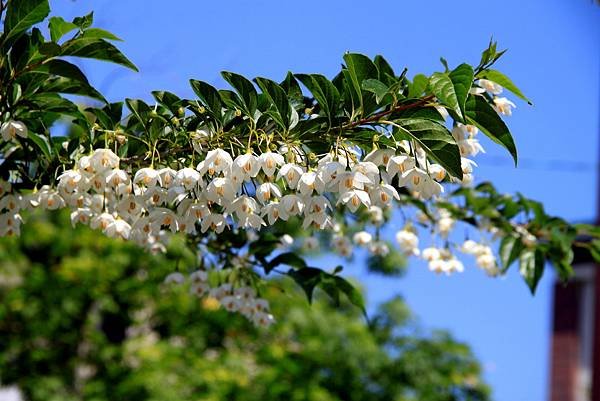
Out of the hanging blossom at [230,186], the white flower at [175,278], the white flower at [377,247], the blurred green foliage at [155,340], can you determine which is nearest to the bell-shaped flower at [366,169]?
the hanging blossom at [230,186]

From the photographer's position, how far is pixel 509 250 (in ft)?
9.89

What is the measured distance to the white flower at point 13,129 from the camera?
1989 mm

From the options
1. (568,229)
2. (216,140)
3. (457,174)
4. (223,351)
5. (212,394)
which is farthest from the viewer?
(223,351)

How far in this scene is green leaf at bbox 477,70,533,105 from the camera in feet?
5.75

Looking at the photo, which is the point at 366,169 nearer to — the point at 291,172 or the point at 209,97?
the point at 291,172

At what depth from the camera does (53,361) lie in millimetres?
6887

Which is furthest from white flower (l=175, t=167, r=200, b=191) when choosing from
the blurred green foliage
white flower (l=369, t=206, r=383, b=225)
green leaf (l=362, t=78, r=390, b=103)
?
the blurred green foliage

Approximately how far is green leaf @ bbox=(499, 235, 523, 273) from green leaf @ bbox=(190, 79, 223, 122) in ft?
4.61

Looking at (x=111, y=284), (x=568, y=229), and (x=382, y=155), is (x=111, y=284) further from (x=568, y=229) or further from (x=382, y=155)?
(x=382, y=155)

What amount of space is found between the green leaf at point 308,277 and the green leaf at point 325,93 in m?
0.94

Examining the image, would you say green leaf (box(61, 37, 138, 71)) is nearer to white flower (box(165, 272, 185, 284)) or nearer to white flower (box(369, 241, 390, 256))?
white flower (box(165, 272, 185, 284))

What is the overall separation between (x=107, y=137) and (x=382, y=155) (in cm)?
60

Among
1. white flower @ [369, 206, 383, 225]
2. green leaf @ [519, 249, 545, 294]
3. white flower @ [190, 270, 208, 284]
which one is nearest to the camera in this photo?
white flower @ [190, 270, 208, 284]

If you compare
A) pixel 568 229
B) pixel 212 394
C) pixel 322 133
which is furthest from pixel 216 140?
pixel 212 394
